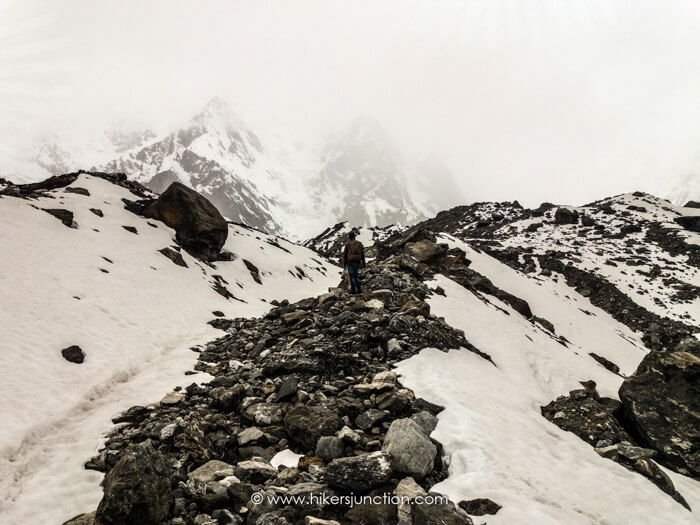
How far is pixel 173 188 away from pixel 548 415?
36290 millimetres

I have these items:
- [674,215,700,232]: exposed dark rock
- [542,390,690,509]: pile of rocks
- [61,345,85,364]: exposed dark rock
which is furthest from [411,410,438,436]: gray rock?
[674,215,700,232]: exposed dark rock

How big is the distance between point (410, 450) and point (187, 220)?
33605 mm

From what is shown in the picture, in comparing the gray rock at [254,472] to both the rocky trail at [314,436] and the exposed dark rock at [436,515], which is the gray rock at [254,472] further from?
the exposed dark rock at [436,515]

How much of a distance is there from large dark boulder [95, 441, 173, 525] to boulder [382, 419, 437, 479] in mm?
3423

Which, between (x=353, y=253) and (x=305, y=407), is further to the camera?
(x=353, y=253)

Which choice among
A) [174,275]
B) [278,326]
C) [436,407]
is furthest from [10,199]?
[436,407]

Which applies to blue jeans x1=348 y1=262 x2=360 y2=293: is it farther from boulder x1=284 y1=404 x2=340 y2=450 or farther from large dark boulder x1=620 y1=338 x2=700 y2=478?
large dark boulder x1=620 y1=338 x2=700 y2=478

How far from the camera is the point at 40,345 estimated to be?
39.8ft

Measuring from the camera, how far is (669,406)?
8664 millimetres

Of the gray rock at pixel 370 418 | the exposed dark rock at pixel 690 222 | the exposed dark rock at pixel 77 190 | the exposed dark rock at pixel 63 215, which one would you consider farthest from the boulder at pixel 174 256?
the exposed dark rock at pixel 690 222

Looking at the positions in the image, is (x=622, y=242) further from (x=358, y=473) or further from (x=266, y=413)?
(x=358, y=473)

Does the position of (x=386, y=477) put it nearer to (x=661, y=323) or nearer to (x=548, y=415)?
(x=548, y=415)

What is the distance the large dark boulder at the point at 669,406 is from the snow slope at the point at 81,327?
12326 mm

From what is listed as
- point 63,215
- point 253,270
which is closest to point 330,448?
point 63,215
